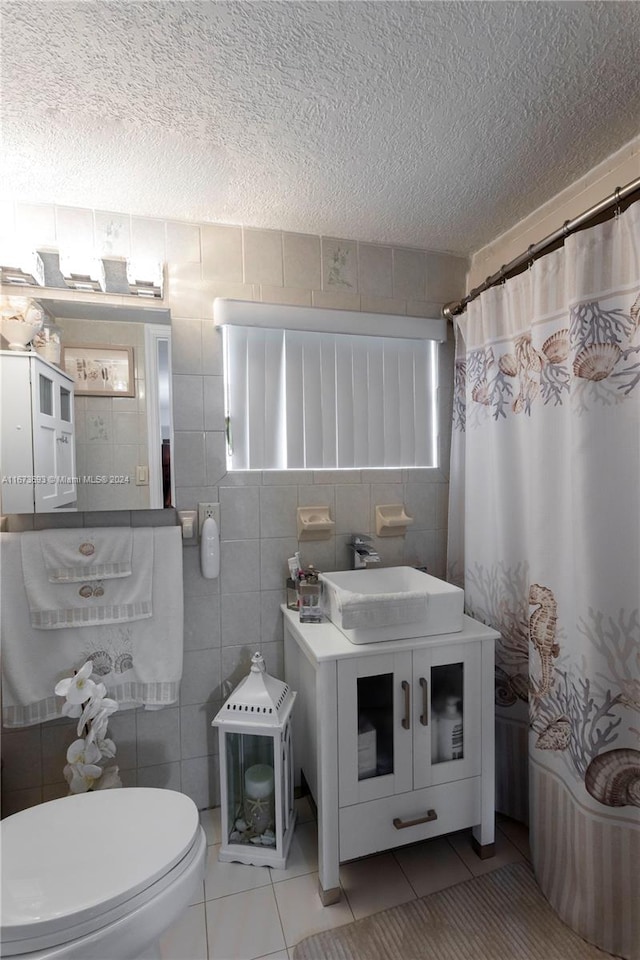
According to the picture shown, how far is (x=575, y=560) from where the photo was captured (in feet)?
4.09

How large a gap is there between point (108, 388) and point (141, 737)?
1260mm

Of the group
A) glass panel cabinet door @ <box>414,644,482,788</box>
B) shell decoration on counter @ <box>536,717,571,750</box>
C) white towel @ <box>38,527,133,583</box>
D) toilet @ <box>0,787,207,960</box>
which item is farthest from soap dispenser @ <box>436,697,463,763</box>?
white towel @ <box>38,527,133,583</box>

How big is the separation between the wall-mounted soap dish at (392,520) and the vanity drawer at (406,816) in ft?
2.85

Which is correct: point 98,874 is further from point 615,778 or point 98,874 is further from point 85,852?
point 615,778

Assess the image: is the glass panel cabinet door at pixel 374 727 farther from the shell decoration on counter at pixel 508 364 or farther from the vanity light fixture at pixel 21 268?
the vanity light fixture at pixel 21 268

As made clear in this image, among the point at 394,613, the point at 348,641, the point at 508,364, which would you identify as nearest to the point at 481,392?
the point at 508,364

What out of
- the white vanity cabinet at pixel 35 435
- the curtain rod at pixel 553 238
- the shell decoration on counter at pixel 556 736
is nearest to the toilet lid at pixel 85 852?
the white vanity cabinet at pixel 35 435

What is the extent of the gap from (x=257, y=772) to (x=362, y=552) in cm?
83

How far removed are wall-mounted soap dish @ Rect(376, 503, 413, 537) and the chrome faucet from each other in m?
0.09

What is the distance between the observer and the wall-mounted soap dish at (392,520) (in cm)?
181

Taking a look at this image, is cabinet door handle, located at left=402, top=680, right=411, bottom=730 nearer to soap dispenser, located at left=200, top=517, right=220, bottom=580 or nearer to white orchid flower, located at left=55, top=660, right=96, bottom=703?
soap dispenser, located at left=200, top=517, right=220, bottom=580

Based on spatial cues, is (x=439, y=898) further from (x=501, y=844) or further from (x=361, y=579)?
(x=361, y=579)

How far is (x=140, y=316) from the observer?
1.53 meters

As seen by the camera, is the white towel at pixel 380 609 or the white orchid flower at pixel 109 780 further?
the white orchid flower at pixel 109 780
